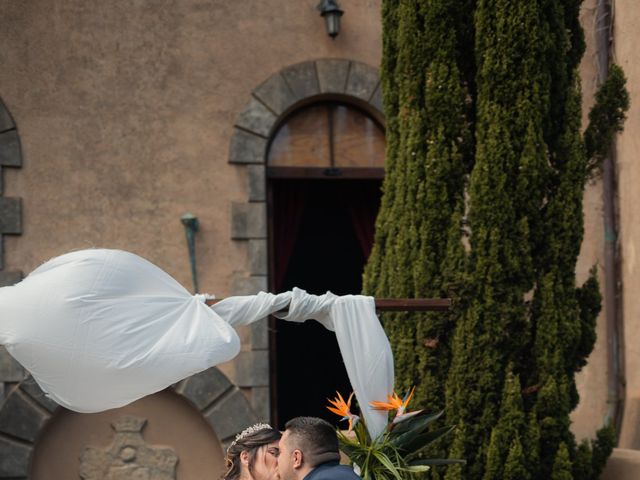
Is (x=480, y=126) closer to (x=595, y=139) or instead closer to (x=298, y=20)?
(x=595, y=139)

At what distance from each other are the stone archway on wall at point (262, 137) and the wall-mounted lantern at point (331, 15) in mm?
236

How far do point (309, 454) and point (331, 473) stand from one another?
0.54ft

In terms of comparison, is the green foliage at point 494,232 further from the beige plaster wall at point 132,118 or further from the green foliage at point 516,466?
the beige plaster wall at point 132,118

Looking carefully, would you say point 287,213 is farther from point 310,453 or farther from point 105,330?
point 310,453

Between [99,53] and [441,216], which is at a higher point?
[99,53]

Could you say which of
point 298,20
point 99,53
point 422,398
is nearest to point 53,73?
point 99,53

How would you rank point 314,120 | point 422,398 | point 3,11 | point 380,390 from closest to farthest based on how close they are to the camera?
point 380,390
point 422,398
point 3,11
point 314,120

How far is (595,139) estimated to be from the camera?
743 centimetres

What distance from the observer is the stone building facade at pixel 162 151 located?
29.5ft

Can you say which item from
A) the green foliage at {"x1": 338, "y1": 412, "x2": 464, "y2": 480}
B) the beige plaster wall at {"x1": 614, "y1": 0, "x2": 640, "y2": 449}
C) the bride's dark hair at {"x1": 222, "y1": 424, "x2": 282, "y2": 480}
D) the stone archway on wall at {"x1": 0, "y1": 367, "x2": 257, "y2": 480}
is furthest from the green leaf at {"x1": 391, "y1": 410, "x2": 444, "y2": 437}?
the beige plaster wall at {"x1": 614, "y1": 0, "x2": 640, "y2": 449}

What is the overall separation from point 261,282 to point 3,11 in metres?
2.84

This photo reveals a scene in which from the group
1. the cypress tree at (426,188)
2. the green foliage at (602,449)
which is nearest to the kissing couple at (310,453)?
the cypress tree at (426,188)

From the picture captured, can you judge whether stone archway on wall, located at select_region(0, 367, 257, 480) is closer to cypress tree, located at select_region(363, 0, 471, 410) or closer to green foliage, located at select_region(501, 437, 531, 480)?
cypress tree, located at select_region(363, 0, 471, 410)

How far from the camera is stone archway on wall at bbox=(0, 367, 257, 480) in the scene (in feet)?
28.6
